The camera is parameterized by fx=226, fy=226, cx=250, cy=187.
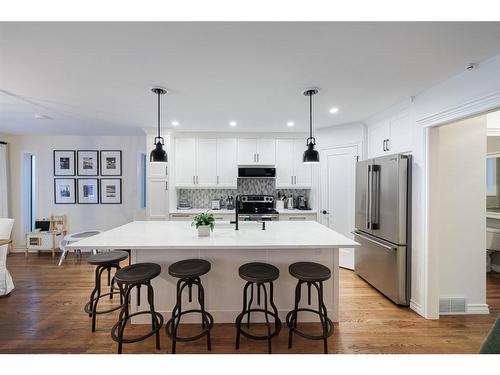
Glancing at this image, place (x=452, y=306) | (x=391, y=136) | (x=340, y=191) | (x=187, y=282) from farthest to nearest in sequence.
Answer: (x=340, y=191), (x=391, y=136), (x=452, y=306), (x=187, y=282)

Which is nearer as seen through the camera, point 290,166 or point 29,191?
point 290,166

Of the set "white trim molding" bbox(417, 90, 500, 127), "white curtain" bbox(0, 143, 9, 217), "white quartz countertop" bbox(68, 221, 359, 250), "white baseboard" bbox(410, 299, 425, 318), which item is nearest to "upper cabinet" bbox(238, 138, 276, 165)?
"white quartz countertop" bbox(68, 221, 359, 250)

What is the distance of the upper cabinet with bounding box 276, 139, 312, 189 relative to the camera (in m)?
4.42

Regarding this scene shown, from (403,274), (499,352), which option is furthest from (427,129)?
(499,352)

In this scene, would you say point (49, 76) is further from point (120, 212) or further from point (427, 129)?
point (427, 129)

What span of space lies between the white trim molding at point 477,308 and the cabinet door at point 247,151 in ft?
11.5

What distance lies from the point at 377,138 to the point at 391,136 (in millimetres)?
304

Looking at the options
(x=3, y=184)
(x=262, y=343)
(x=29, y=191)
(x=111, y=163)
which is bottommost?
(x=262, y=343)

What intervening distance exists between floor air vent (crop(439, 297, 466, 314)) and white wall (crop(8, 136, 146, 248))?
520 centimetres

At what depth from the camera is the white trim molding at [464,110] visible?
5.77 ft

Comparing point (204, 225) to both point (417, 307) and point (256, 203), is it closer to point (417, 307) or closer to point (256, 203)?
point (256, 203)

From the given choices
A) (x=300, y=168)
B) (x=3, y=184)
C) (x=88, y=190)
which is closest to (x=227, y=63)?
(x=300, y=168)

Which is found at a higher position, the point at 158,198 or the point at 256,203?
the point at 158,198

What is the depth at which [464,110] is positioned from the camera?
198 cm
